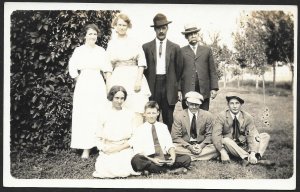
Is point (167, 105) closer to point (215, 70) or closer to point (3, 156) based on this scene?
point (215, 70)

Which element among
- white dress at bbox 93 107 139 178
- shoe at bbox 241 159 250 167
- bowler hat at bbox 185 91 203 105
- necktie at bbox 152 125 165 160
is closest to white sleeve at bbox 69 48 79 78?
white dress at bbox 93 107 139 178

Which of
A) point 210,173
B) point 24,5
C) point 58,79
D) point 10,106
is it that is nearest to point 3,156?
point 10,106

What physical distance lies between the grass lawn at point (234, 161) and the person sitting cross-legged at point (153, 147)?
0.24 metres

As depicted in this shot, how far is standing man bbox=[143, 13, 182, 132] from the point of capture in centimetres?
728

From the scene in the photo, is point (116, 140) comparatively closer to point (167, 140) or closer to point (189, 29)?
point (167, 140)

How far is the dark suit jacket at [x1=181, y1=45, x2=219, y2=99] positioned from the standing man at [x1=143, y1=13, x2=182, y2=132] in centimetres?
13

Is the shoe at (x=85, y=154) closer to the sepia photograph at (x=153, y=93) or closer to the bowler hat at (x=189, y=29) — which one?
the sepia photograph at (x=153, y=93)

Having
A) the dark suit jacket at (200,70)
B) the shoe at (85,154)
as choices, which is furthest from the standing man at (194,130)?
the shoe at (85,154)

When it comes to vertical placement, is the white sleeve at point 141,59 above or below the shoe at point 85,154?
above

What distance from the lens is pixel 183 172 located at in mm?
7254

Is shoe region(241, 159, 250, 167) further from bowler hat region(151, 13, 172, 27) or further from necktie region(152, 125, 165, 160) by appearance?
bowler hat region(151, 13, 172, 27)

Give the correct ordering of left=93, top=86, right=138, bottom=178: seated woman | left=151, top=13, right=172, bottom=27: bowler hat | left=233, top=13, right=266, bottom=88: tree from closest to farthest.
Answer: left=93, top=86, right=138, bottom=178: seated woman < left=151, top=13, right=172, bottom=27: bowler hat < left=233, top=13, right=266, bottom=88: tree

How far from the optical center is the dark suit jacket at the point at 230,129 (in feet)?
24.0

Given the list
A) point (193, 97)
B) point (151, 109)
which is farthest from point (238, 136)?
point (151, 109)
